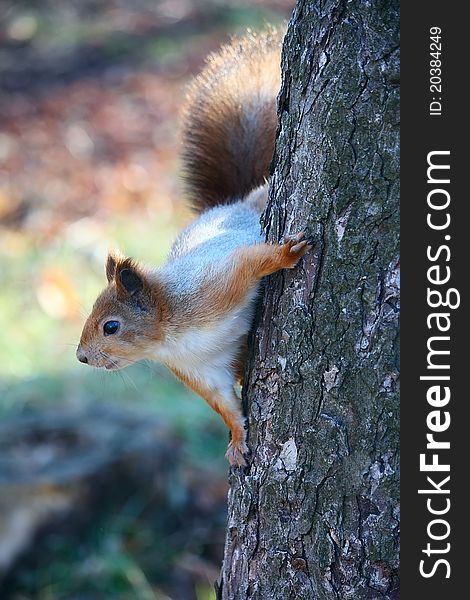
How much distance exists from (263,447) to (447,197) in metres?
0.52

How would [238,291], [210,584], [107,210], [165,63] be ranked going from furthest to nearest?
1. [165,63]
2. [107,210]
3. [210,584]
4. [238,291]

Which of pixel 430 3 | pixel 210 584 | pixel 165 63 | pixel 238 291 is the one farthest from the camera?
pixel 165 63

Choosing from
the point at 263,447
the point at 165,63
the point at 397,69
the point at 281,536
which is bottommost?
the point at 281,536

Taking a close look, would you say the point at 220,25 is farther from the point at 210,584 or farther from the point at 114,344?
the point at 114,344

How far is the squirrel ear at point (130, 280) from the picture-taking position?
170 centimetres

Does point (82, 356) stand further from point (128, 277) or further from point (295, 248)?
point (295, 248)

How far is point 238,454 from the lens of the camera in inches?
62.1

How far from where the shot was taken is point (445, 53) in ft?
4.14

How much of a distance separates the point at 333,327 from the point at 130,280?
1.54ft

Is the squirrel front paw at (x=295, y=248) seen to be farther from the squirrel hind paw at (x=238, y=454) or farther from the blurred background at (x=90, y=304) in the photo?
the blurred background at (x=90, y=304)

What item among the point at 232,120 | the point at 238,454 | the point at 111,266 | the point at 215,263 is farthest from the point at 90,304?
the point at 238,454

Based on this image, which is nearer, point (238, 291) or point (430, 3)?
point (430, 3)

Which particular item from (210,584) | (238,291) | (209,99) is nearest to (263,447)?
(238,291)

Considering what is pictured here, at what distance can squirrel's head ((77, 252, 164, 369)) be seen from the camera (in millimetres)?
1718
